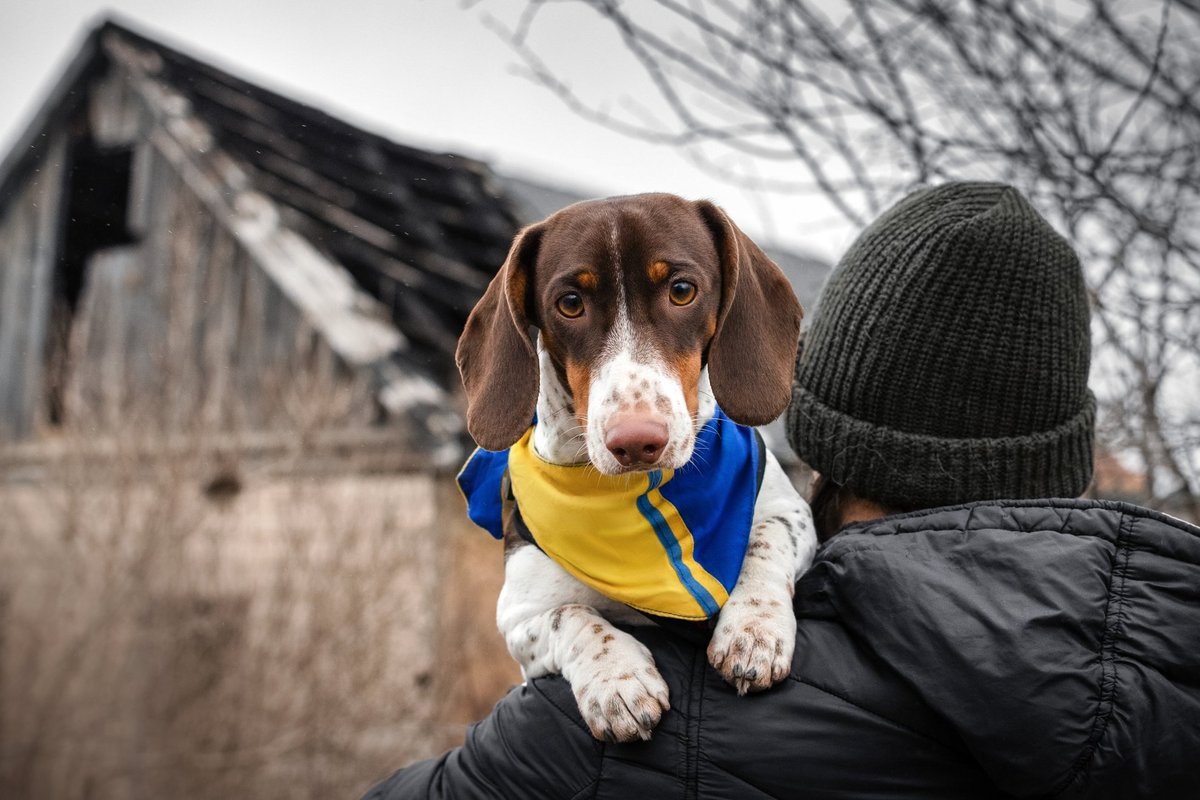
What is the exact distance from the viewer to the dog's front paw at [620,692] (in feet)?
5.07

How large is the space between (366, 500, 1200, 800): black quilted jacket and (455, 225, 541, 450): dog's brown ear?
58cm

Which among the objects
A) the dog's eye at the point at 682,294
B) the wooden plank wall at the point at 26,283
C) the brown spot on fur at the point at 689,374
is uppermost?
the dog's eye at the point at 682,294

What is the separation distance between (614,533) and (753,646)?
1.54ft

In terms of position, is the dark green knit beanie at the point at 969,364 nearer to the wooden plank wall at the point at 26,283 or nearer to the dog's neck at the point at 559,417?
the dog's neck at the point at 559,417

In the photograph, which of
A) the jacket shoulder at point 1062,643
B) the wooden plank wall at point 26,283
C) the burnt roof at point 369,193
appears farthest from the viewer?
the wooden plank wall at point 26,283

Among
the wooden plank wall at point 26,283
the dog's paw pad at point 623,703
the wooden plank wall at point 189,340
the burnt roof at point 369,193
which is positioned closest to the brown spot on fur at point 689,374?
the dog's paw pad at point 623,703

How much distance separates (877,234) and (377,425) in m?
5.18

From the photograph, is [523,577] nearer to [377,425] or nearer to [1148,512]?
[1148,512]

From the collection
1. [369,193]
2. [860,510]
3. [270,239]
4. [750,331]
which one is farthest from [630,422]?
[369,193]

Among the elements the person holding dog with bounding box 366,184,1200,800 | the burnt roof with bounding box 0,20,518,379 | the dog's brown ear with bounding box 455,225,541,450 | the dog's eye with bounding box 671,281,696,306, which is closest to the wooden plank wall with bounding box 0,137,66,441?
the burnt roof with bounding box 0,20,518,379

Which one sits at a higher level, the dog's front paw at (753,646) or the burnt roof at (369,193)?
the burnt roof at (369,193)

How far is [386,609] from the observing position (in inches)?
251

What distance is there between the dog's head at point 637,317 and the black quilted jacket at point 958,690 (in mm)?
456

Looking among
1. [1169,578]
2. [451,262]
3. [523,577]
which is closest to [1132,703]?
[1169,578]
